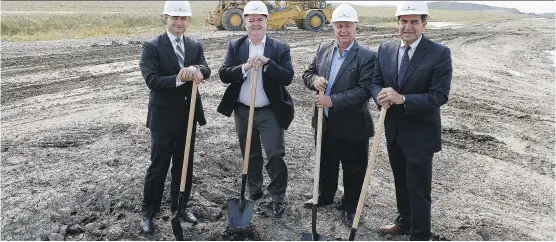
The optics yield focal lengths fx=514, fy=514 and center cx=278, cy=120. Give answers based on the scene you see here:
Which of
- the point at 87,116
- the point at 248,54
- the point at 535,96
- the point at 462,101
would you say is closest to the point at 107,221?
the point at 248,54

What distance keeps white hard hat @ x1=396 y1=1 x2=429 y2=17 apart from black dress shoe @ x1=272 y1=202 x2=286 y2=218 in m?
2.09

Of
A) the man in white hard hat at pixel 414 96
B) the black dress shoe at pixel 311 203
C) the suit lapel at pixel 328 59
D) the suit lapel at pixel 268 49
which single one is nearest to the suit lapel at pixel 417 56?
the man in white hard hat at pixel 414 96

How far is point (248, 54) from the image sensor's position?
14.9 feet

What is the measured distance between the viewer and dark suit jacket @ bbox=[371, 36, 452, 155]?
376cm

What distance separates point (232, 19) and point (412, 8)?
67.3 feet

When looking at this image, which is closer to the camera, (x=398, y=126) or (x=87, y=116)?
(x=398, y=126)

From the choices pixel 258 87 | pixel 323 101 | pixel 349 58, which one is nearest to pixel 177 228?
pixel 258 87

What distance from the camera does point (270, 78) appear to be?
4480 millimetres

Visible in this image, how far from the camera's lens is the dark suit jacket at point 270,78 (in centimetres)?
445

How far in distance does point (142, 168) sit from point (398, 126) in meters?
2.84

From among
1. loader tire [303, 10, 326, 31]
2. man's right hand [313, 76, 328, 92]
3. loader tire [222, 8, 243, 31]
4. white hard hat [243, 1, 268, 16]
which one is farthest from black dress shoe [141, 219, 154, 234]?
loader tire [303, 10, 326, 31]

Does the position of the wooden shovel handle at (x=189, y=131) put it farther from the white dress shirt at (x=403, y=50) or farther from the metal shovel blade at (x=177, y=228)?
the white dress shirt at (x=403, y=50)

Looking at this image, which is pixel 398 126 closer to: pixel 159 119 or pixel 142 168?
pixel 159 119

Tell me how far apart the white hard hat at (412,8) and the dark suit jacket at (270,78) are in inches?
44.8
